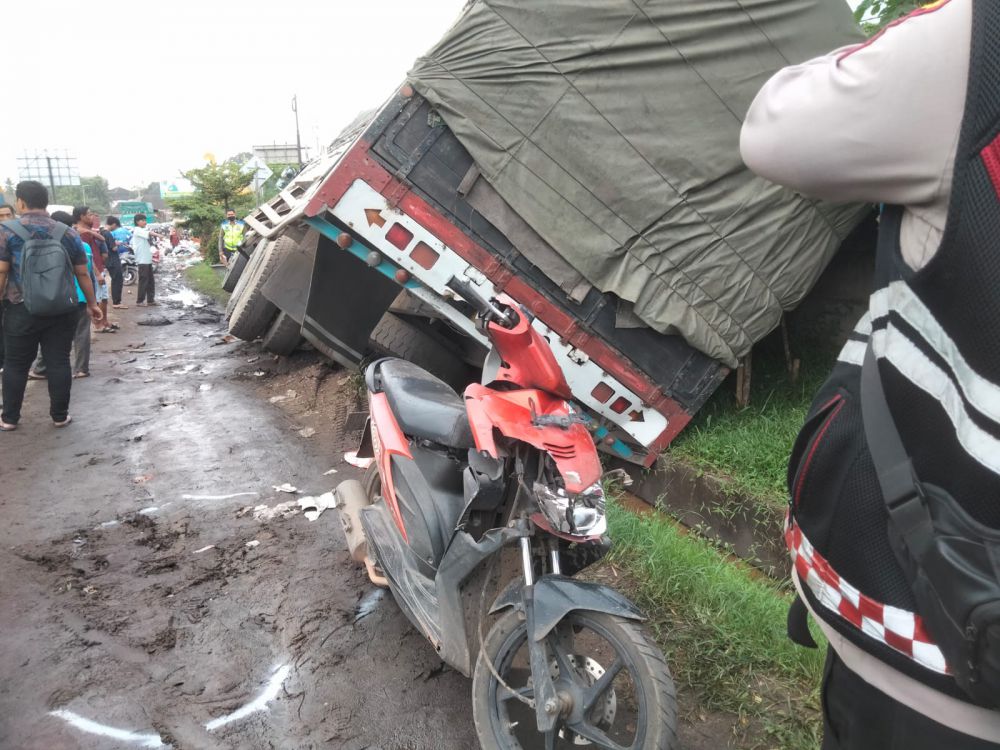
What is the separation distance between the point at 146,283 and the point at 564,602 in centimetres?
1343

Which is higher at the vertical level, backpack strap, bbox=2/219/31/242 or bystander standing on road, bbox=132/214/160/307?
backpack strap, bbox=2/219/31/242

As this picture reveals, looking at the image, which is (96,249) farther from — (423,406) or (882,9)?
(882,9)

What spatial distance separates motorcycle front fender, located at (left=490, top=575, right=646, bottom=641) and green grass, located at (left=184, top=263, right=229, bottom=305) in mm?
11492

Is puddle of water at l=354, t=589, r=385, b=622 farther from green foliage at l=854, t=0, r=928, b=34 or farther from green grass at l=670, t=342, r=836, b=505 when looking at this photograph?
green foliage at l=854, t=0, r=928, b=34

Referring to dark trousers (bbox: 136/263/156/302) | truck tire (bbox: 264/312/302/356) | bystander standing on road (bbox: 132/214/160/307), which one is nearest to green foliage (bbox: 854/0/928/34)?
truck tire (bbox: 264/312/302/356)

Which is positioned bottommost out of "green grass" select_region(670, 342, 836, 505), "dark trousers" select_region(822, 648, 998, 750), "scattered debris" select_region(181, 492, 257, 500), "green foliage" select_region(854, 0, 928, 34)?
"scattered debris" select_region(181, 492, 257, 500)

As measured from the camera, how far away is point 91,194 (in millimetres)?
68062

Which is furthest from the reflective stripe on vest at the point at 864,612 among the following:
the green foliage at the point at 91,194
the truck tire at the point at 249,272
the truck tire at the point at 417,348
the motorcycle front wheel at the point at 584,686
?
the green foliage at the point at 91,194

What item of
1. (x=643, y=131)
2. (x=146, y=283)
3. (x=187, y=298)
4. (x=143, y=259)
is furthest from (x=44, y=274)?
(x=187, y=298)

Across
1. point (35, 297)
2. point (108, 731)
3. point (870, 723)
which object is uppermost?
point (870, 723)

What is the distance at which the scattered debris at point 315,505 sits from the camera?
389cm

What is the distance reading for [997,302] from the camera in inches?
30.6

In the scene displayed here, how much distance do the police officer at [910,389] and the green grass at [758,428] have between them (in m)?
2.78

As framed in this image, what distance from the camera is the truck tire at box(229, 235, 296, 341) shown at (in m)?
6.46
